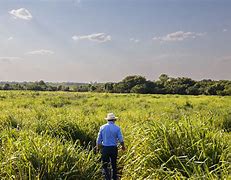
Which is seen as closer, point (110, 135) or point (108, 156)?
point (110, 135)

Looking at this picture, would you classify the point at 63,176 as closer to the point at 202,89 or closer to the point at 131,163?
the point at 131,163

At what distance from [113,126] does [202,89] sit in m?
63.7

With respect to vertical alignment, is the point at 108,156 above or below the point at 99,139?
below

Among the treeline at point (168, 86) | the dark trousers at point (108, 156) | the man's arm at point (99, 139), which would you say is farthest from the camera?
the treeline at point (168, 86)

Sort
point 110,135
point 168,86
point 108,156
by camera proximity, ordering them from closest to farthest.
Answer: point 110,135, point 108,156, point 168,86

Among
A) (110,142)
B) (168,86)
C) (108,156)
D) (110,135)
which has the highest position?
(168,86)

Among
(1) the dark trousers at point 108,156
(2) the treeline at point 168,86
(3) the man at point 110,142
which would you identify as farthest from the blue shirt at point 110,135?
(2) the treeline at point 168,86

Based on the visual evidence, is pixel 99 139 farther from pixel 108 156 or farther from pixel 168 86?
pixel 168 86

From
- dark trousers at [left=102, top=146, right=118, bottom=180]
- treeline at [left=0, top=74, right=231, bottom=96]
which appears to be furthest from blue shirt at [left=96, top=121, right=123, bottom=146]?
treeline at [left=0, top=74, right=231, bottom=96]

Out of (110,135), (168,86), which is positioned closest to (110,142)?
(110,135)

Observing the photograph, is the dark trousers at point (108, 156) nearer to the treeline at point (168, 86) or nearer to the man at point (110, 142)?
the man at point (110, 142)

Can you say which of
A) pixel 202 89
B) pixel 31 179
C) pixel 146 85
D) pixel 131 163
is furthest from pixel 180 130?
pixel 146 85

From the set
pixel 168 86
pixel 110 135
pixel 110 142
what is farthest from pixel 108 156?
pixel 168 86

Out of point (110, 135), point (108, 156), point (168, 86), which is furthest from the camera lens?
point (168, 86)
